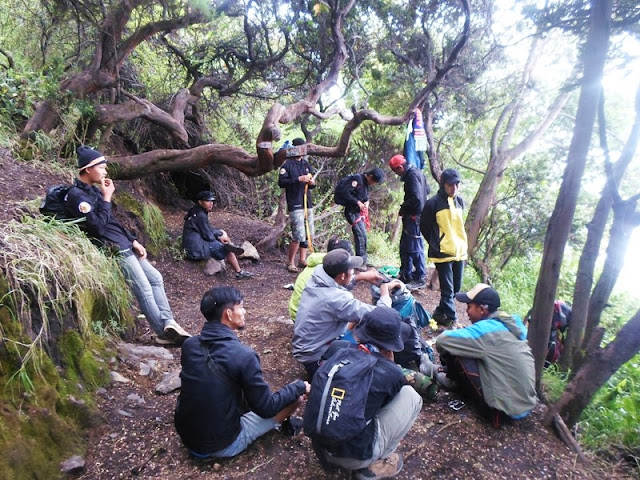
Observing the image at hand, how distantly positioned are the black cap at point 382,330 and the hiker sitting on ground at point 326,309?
578 millimetres

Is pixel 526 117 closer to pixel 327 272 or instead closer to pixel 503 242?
pixel 503 242

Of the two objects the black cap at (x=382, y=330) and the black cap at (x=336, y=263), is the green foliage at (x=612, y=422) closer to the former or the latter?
the black cap at (x=382, y=330)

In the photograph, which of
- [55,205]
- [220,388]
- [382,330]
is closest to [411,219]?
[382,330]

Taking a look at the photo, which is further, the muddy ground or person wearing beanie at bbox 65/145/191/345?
person wearing beanie at bbox 65/145/191/345

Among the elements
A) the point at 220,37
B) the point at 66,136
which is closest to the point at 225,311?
the point at 66,136

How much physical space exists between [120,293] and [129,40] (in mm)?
4146

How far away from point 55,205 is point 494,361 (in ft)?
13.2

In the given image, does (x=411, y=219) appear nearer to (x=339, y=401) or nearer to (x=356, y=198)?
(x=356, y=198)

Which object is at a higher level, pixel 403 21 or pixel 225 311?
pixel 403 21

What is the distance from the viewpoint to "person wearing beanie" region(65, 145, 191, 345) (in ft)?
11.5

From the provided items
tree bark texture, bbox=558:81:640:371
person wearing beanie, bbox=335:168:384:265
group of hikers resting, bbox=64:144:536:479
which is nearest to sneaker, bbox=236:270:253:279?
person wearing beanie, bbox=335:168:384:265

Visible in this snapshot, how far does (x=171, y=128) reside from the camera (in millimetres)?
6316

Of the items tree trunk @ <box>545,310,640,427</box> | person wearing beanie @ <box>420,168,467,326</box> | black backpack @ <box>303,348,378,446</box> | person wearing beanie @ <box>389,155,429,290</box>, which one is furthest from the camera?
Answer: person wearing beanie @ <box>389,155,429,290</box>

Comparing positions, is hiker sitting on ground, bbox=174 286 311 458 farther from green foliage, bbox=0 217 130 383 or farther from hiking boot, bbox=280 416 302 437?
green foliage, bbox=0 217 130 383
